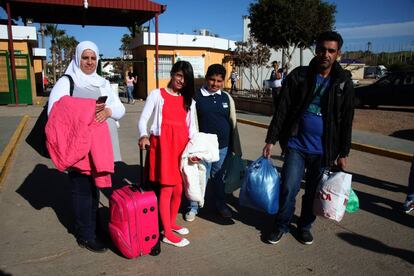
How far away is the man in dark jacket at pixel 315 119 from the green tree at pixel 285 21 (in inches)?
604

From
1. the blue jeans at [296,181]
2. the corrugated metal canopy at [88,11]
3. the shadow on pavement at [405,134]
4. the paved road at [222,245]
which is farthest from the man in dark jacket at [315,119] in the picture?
the corrugated metal canopy at [88,11]

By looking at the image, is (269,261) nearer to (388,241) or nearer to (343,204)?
(343,204)

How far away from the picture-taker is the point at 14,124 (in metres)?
10.3

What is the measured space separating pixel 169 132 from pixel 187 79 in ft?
1.63

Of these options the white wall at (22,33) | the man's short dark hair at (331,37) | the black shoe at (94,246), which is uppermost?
the white wall at (22,33)

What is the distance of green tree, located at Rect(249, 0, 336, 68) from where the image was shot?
18406 mm

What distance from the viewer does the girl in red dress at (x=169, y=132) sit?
10.0 ft

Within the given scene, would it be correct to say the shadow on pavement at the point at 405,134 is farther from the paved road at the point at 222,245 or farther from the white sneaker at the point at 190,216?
the white sneaker at the point at 190,216

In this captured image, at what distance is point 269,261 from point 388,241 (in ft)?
4.34

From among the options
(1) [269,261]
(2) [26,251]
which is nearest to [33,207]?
(2) [26,251]

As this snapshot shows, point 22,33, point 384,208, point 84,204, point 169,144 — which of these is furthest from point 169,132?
point 22,33

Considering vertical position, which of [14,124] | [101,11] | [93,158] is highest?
[101,11]

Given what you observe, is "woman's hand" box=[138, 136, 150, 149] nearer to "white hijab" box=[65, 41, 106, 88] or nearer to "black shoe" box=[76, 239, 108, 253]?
"white hijab" box=[65, 41, 106, 88]

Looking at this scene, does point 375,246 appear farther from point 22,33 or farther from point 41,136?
point 22,33
